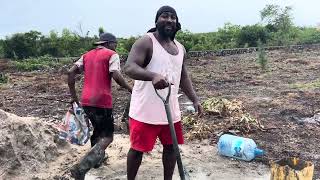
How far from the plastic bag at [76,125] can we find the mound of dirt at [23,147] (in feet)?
1.01

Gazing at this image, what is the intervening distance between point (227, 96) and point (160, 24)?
5953mm

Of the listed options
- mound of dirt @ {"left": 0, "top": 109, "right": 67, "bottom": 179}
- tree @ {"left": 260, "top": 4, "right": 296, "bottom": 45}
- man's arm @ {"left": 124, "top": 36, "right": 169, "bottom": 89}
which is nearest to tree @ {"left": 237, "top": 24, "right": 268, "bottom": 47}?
tree @ {"left": 260, "top": 4, "right": 296, "bottom": 45}

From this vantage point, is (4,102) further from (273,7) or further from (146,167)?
(273,7)

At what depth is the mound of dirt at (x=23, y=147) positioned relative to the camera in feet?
15.7

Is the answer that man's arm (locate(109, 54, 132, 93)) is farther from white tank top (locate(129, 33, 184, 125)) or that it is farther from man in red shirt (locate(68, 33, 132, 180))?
white tank top (locate(129, 33, 184, 125))

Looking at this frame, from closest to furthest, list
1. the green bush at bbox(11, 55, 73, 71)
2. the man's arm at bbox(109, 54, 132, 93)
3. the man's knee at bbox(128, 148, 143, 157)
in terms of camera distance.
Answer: the man's knee at bbox(128, 148, 143, 157)
the man's arm at bbox(109, 54, 132, 93)
the green bush at bbox(11, 55, 73, 71)

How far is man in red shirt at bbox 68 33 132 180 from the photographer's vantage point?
4.70m

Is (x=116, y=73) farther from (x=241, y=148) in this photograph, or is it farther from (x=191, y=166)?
(x=241, y=148)

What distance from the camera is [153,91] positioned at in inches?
146

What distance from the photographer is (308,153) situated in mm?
5582

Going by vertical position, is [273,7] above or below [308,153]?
above

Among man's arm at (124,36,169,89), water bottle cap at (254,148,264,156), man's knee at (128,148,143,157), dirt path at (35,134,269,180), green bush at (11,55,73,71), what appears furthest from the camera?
green bush at (11,55,73,71)

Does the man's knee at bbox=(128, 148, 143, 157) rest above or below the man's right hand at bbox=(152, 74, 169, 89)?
below

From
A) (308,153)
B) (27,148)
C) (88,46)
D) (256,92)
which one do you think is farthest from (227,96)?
(88,46)
